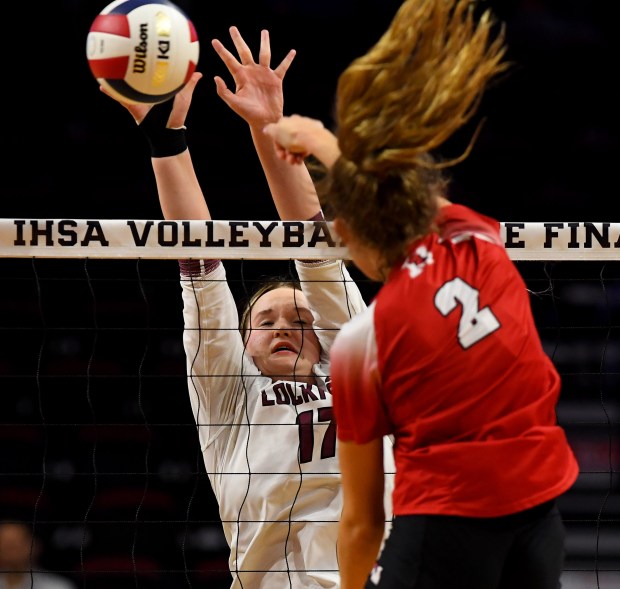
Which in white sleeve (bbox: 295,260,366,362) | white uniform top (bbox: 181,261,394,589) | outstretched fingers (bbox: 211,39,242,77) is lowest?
white uniform top (bbox: 181,261,394,589)

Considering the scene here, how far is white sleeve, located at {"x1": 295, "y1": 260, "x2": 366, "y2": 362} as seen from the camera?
3.23 meters

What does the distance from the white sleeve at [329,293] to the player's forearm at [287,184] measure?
0.17 meters

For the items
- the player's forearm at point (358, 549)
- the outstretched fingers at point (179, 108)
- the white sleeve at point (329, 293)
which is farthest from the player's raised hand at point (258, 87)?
the player's forearm at point (358, 549)

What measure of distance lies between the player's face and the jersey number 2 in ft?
0.53

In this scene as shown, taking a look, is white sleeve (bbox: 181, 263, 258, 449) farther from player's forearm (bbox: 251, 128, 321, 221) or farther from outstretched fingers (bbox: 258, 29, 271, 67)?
outstretched fingers (bbox: 258, 29, 271, 67)

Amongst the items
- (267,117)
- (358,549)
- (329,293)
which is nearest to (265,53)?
(267,117)

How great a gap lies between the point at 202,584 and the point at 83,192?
2916mm

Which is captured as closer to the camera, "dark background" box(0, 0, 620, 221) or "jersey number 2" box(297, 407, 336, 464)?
"jersey number 2" box(297, 407, 336, 464)

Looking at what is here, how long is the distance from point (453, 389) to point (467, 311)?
151 millimetres

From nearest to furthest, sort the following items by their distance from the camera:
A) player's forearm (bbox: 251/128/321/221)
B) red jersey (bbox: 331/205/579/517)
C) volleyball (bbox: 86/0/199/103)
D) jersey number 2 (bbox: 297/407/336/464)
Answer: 1. red jersey (bbox: 331/205/579/517)
2. volleyball (bbox: 86/0/199/103)
3. player's forearm (bbox: 251/128/321/221)
4. jersey number 2 (bbox: 297/407/336/464)

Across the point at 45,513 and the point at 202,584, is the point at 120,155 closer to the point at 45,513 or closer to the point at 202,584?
the point at 45,513

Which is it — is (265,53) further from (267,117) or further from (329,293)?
(329,293)

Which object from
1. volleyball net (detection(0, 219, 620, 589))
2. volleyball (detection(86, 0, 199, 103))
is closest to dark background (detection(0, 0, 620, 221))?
volleyball net (detection(0, 219, 620, 589))

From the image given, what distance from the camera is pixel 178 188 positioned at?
10.5 feet
